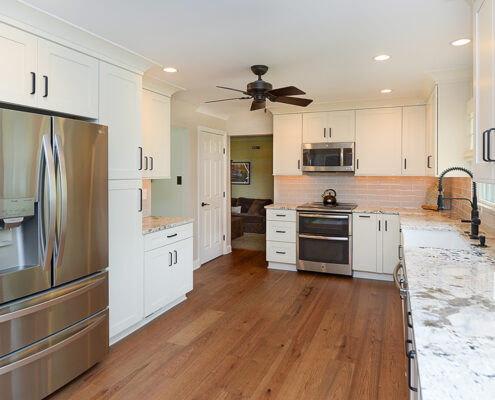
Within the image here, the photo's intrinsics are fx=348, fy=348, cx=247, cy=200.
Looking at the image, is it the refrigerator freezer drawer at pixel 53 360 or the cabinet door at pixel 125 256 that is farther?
the cabinet door at pixel 125 256

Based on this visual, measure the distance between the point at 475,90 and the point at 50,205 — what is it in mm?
2412

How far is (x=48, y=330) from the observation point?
2047 mm

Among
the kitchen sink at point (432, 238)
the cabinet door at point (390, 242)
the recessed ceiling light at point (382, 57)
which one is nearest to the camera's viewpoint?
the kitchen sink at point (432, 238)

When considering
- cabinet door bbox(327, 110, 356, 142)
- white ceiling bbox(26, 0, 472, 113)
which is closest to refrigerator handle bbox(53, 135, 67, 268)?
white ceiling bbox(26, 0, 472, 113)

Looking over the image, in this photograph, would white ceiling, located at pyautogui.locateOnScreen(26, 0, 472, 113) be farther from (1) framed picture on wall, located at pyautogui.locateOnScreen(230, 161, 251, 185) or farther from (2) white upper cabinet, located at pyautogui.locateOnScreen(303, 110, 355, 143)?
(1) framed picture on wall, located at pyautogui.locateOnScreen(230, 161, 251, 185)

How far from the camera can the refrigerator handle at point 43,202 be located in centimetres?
198

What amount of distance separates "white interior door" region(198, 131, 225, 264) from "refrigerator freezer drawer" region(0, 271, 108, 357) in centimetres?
288

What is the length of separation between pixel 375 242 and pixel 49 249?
12.5 feet

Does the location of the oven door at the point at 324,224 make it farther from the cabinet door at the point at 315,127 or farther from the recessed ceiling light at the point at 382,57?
the recessed ceiling light at the point at 382,57

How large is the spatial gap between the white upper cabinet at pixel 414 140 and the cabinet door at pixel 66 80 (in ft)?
12.8

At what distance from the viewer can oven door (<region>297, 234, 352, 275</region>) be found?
4691 millimetres

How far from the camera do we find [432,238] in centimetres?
299

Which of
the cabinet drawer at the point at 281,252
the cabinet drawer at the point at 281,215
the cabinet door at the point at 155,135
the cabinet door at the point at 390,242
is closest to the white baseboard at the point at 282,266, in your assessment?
the cabinet drawer at the point at 281,252

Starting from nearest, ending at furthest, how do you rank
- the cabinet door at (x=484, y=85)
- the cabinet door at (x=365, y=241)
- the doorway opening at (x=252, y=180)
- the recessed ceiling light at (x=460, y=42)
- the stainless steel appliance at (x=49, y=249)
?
the cabinet door at (x=484, y=85) < the stainless steel appliance at (x=49, y=249) < the recessed ceiling light at (x=460, y=42) < the cabinet door at (x=365, y=241) < the doorway opening at (x=252, y=180)
